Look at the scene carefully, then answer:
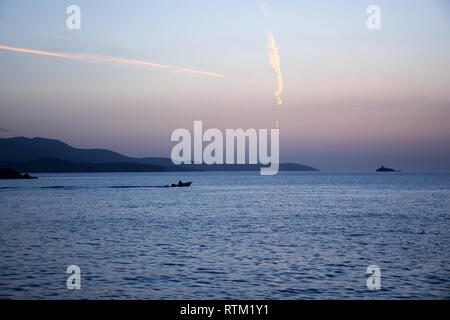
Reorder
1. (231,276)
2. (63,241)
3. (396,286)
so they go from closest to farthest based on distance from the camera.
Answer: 1. (396,286)
2. (231,276)
3. (63,241)

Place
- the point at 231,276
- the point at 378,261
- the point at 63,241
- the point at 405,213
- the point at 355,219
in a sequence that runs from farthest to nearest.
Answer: the point at 405,213
the point at 355,219
the point at 63,241
the point at 378,261
the point at 231,276

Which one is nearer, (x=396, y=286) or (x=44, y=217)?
(x=396, y=286)

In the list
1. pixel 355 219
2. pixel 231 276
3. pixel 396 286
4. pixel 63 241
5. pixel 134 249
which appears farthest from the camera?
pixel 355 219

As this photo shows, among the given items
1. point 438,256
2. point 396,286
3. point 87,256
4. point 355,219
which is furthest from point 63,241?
point 355,219

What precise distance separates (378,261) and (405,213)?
33878 millimetres

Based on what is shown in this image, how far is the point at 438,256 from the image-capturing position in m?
26.6
